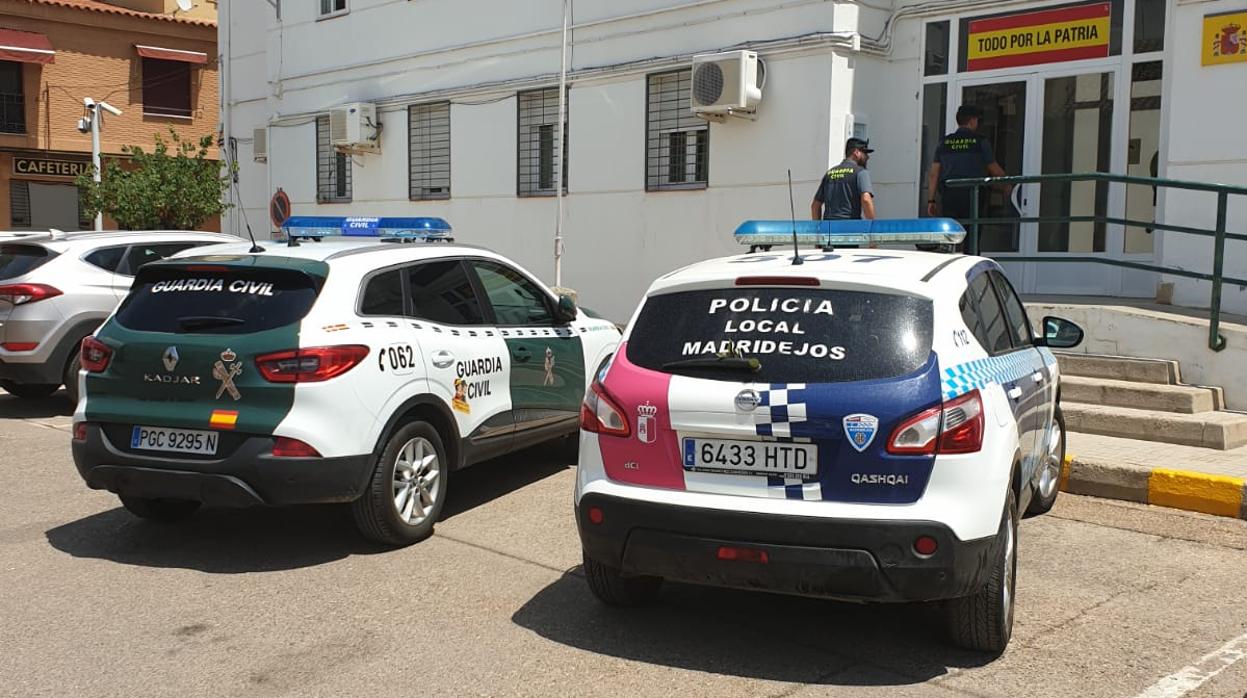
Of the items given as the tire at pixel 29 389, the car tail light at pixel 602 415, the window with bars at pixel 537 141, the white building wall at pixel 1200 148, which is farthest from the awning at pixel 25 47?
the car tail light at pixel 602 415

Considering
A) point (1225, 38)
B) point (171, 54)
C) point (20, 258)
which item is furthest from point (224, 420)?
point (171, 54)

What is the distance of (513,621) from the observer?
15.9 feet

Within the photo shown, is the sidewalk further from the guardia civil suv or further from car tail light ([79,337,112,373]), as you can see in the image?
the guardia civil suv

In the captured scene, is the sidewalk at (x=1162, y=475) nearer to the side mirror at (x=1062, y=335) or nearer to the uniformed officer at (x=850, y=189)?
the side mirror at (x=1062, y=335)

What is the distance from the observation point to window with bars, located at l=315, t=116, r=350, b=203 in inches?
738

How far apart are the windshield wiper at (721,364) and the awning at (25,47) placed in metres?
31.7

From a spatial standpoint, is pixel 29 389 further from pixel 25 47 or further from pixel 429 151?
pixel 25 47

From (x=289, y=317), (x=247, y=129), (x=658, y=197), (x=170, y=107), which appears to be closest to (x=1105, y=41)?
(x=658, y=197)

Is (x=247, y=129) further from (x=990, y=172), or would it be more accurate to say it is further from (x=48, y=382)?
(x=990, y=172)

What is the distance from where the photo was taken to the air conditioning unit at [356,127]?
56.7ft

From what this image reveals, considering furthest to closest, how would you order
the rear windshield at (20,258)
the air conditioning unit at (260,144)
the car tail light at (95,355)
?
the air conditioning unit at (260,144) < the rear windshield at (20,258) < the car tail light at (95,355)

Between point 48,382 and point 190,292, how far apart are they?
4.73 meters

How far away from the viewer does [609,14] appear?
14.2 m

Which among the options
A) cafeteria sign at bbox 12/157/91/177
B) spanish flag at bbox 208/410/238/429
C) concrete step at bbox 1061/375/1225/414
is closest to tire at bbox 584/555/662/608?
spanish flag at bbox 208/410/238/429
